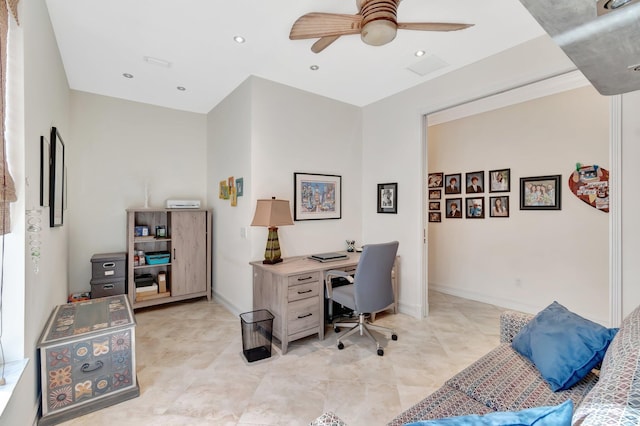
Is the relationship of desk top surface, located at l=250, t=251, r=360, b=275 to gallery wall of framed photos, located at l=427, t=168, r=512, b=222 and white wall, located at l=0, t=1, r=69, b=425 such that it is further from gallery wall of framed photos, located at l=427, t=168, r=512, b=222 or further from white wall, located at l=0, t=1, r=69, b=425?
gallery wall of framed photos, located at l=427, t=168, r=512, b=222

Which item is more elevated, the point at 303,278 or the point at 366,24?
the point at 366,24

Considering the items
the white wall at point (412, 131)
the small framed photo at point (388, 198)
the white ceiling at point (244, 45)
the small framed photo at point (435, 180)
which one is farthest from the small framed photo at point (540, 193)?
the white ceiling at point (244, 45)

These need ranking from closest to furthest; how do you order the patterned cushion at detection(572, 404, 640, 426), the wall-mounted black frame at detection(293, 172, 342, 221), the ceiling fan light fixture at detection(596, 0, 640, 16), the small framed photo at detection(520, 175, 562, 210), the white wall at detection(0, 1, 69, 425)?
the patterned cushion at detection(572, 404, 640, 426) < the ceiling fan light fixture at detection(596, 0, 640, 16) < the white wall at detection(0, 1, 69, 425) < the small framed photo at detection(520, 175, 562, 210) < the wall-mounted black frame at detection(293, 172, 342, 221)

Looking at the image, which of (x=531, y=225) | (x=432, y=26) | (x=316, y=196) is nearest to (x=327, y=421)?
(x=432, y=26)

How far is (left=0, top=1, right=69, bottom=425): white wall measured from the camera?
1483 mm

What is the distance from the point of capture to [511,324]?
6.18 ft

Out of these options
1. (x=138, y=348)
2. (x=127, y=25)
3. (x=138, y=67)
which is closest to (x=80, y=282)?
(x=138, y=348)

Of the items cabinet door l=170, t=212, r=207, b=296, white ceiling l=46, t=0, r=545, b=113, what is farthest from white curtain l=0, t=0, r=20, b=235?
cabinet door l=170, t=212, r=207, b=296

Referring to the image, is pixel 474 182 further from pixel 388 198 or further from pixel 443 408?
pixel 443 408

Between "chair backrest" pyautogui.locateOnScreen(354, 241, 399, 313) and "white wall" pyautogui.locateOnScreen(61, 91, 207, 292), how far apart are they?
3.05 metres

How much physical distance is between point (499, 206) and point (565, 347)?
2914 mm

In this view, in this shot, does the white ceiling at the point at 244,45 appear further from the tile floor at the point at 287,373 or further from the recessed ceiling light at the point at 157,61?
the tile floor at the point at 287,373

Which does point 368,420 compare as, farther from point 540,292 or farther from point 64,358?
point 540,292

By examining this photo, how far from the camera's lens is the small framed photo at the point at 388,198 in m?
3.77
